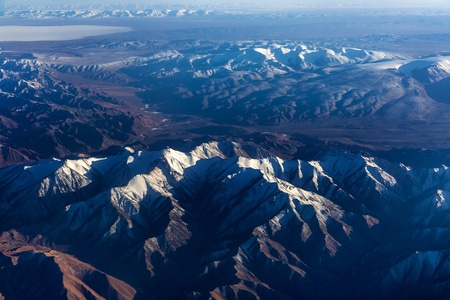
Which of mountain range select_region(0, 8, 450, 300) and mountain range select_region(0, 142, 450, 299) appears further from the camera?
mountain range select_region(0, 8, 450, 300)

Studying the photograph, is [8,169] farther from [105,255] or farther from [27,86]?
[27,86]

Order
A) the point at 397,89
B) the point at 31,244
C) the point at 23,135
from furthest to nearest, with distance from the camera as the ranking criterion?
1. the point at 397,89
2. the point at 23,135
3. the point at 31,244

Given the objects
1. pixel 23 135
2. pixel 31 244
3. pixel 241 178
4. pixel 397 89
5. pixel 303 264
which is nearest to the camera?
pixel 303 264

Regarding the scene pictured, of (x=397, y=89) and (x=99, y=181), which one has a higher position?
(x=99, y=181)

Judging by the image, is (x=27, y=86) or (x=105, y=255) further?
(x=27, y=86)

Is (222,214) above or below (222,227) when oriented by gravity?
above

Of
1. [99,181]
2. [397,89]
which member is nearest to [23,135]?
[99,181]

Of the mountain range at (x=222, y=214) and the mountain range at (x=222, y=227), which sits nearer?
the mountain range at (x=222, y=227)

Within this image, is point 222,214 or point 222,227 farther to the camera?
point 222,214

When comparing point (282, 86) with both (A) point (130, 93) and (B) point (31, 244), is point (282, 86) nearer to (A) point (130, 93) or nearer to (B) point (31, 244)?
(A) point (130, 93)
